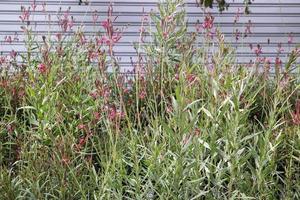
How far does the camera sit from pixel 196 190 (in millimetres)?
3002

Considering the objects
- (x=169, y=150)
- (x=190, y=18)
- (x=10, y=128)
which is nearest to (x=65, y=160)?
(x=169, y=150)

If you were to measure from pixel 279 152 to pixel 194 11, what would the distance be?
180 inches

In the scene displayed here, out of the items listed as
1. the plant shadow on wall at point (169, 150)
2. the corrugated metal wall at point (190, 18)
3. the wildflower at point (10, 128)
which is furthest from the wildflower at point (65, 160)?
the corrugated metal wall at point (190, 18)

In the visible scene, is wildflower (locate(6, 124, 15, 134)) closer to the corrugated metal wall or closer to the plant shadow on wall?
the plant shadow on wall

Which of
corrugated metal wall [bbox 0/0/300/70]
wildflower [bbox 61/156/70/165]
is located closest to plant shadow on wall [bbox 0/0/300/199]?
wildflower [bbox 61/156/70/165]

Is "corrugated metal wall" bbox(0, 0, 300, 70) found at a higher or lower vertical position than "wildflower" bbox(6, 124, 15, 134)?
higher

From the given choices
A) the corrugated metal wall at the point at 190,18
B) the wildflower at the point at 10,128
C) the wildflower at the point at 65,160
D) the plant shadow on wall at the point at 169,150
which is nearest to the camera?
the plant shadow on wall at the point at 169,150

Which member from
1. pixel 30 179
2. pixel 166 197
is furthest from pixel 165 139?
pixel 30 179

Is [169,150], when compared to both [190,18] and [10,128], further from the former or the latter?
[190,18]

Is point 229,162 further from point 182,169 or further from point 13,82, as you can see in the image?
point 13,82

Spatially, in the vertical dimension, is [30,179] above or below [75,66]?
below

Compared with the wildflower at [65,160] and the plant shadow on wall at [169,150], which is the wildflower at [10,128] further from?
the wildflower at [65,160]

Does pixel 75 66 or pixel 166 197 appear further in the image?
pixel 75 66

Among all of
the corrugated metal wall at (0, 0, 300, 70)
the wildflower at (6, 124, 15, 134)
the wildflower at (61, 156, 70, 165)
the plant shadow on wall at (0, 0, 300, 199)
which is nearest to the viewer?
the plant shadow on wall at (0, 0, 300, 199)
